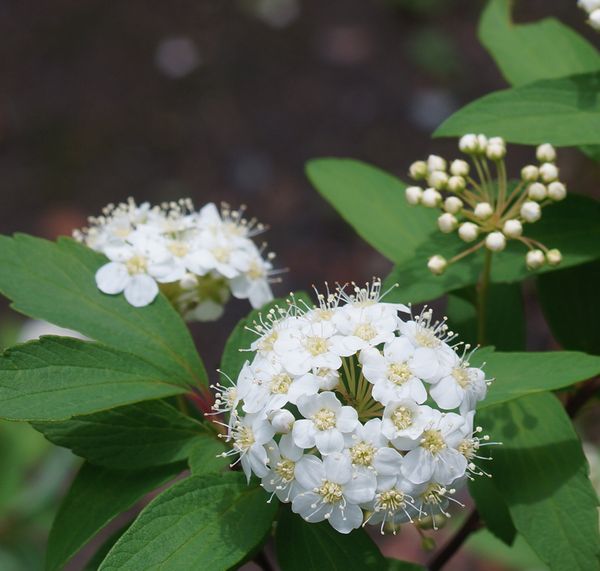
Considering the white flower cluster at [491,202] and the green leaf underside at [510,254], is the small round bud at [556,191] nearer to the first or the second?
the white flower cluster at [491,202]

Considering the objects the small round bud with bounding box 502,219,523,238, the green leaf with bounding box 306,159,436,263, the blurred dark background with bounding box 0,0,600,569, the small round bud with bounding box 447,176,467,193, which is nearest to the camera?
the small round bud with bounding box 502,219,523,238

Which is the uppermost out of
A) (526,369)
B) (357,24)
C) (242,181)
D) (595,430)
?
(526,369)

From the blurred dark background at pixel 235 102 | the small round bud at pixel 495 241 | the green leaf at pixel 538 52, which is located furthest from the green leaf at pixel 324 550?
the blurred dark background at pixel 235 102

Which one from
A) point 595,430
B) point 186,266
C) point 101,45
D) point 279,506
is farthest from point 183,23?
point 279,506

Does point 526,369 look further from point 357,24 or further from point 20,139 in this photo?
point 357,24

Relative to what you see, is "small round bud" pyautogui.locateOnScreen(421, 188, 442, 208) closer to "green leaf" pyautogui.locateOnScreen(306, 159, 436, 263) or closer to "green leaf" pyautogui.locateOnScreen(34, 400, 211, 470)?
"green leaf" pyautogui.locateOnScreen(306, 159, 436, 263)

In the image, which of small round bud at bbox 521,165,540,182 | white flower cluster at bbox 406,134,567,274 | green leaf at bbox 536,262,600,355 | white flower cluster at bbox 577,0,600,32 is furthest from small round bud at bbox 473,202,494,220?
white flower cluster at bbox 577,0,600,32

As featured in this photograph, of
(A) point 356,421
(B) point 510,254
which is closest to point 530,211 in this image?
(B) point 510,254
